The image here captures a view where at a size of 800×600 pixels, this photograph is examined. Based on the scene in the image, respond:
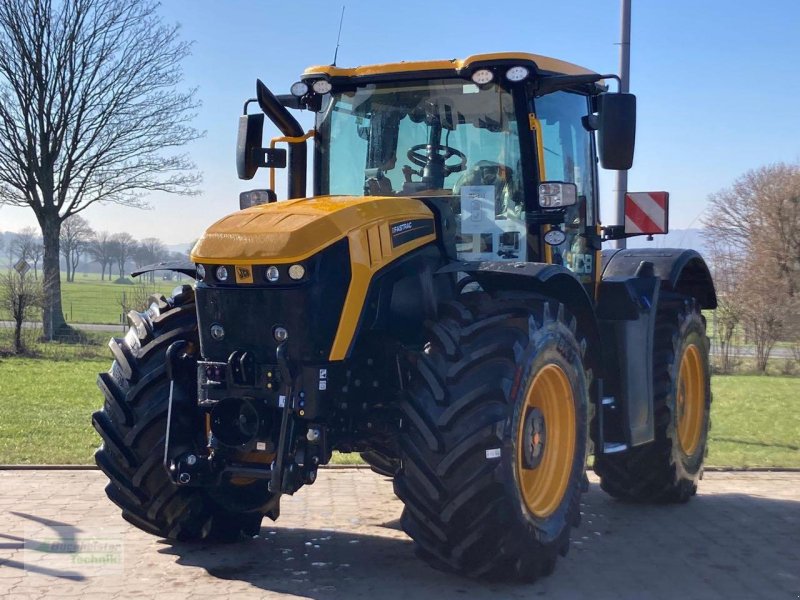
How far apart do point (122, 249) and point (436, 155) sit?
112032 millimetres

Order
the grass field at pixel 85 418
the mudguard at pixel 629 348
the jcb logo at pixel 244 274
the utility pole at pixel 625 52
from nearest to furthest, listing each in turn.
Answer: the jcb logo at pixel 244 274
the mudguard at pixel 629 348
the grass field at pixel 85 418
the utility pole at pixel 625 52

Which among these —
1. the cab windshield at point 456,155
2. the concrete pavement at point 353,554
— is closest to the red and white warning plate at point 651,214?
the concrete pavement at point 353,554

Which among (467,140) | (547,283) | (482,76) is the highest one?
(482,76)

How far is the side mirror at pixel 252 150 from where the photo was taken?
6727 millimetres

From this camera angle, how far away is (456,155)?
6.38 m

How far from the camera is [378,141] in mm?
6652

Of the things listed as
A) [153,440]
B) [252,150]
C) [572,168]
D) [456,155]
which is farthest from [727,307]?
[153,440]

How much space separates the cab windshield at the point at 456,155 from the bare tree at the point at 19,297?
17677 millimetres

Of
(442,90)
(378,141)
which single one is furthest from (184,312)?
(442,90)

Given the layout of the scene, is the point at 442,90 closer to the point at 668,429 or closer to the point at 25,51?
the point at 668,429

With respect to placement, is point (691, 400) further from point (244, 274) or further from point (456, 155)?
point (244, 274)

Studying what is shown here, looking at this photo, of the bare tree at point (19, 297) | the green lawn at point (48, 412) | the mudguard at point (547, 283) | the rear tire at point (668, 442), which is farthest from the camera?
the bare tree at point (19, 297)

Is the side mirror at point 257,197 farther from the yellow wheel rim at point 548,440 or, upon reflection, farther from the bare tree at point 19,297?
the bare tree at point 19,297

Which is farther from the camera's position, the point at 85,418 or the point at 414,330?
the point at 85,418
